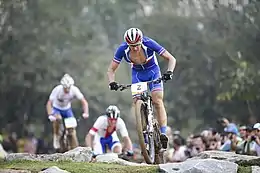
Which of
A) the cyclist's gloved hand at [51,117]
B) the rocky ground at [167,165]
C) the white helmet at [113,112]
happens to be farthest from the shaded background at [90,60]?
the rocky ground at [167,165]

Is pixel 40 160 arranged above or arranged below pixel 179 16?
below

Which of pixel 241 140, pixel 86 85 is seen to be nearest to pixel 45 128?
pixel 86 85

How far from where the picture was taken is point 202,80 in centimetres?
3347

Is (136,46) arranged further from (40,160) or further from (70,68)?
(70,68)

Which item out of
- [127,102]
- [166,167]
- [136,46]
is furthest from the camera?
[127,102]

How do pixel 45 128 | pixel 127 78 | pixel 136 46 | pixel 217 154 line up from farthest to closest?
1. pixel 127 78
2. pixel 45 128
3. pixel 217 154
4. pixel 136 46

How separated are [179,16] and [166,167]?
30.1m

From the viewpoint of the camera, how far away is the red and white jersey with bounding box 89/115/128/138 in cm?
1446

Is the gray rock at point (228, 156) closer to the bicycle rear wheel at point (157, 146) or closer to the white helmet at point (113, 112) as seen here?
the bicycle rear wheel at point (157, 146)

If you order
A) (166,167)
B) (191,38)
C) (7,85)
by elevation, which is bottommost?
(166,167)

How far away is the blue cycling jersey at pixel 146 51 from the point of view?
1075 centimetres

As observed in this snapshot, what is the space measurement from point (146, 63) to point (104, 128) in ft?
13.2

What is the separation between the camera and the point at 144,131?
10273mm

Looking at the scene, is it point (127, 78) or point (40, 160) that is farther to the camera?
point (127, 78)
